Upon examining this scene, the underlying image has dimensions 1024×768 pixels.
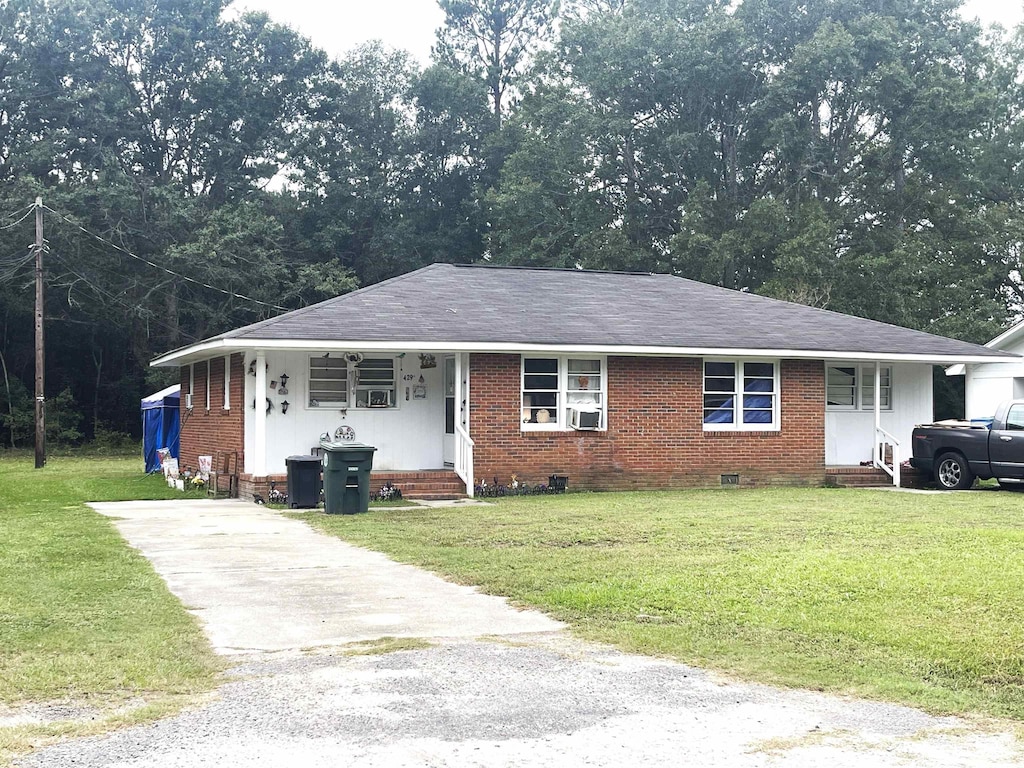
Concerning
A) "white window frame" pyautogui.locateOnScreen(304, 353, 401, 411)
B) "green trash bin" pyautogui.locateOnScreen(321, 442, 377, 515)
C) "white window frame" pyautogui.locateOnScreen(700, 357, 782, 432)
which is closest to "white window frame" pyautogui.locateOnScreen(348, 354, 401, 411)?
"white window frame" pyautogui.locateOnScreen(304, 353, 401, 411)

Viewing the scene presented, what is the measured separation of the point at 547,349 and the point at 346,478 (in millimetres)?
4551

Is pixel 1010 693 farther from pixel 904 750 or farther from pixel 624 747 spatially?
pixel 624 747

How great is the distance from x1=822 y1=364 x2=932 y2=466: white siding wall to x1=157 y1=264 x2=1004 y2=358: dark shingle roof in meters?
0.84

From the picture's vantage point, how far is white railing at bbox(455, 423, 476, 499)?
19.7 metres

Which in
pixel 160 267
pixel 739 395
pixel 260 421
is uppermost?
pixel 160 267

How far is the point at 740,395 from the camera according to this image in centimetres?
2198

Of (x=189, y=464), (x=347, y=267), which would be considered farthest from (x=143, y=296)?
(x=189, y=464)

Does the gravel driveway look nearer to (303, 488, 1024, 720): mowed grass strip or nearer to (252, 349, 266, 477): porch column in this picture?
(303, 488, 1024, 720): mowed grass strip

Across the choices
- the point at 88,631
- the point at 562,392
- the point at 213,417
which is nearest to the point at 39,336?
the point at 213,417

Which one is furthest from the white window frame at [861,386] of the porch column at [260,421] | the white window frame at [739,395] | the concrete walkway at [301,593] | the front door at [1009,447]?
the concrete walkway at [301,593]

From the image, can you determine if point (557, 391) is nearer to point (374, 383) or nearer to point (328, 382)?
point (374, 383)

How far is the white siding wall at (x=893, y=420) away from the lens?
2361cm

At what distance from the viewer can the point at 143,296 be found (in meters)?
41.5

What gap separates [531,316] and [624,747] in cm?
1649
